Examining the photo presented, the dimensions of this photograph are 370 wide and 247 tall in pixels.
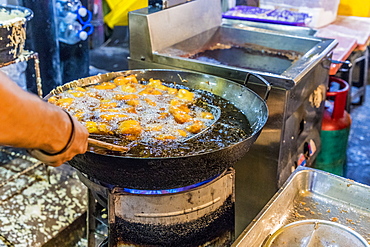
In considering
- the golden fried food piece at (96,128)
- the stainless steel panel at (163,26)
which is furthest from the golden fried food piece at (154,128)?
the stainless steel panel at (163,26)

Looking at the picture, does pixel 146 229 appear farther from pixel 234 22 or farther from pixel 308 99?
pixel 234 22

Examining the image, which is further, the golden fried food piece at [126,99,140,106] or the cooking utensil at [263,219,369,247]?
the golden fried food piece at [126,99,140,106]

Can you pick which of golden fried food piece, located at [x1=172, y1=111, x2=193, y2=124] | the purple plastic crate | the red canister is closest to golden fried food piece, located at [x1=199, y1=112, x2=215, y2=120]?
golden fried food piece, located at [x1=172, y1=111, x2=193, y2=124]

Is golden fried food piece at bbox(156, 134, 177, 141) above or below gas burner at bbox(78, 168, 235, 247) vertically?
above

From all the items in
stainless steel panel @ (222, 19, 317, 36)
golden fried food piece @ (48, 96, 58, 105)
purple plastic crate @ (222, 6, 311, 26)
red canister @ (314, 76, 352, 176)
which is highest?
purple plastic crate @ (222, 6, 311, 26)

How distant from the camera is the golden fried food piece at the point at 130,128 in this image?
4.94 ft

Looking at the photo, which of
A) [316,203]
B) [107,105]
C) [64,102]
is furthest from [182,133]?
[316,203]

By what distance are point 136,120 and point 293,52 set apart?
1.50 m

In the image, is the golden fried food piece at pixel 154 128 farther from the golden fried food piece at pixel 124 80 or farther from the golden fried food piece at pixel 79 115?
the golden fried food piece at pixel 124 80

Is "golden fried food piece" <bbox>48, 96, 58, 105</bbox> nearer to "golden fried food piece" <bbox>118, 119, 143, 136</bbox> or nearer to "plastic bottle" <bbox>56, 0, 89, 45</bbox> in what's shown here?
"golden fried food piece" <bbox>118, 119, 143, 136</bbox>

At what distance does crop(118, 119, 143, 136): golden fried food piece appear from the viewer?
59.3 inches

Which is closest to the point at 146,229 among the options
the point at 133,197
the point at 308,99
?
the point at 133,197

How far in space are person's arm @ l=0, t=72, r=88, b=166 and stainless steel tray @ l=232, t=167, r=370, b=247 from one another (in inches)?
30.8

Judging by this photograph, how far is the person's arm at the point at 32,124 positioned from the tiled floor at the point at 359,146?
3170 millimetres
